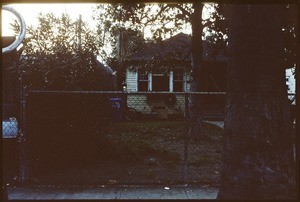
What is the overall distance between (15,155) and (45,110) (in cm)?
115

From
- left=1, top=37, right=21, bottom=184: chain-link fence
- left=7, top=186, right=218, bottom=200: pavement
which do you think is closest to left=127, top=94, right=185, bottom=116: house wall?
left=1, top=37, right=21, bottom=184: chain-link fence

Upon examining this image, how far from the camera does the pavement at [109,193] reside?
19.5ft

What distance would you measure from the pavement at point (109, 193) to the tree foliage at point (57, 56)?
2.37 m

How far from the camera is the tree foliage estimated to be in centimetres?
752

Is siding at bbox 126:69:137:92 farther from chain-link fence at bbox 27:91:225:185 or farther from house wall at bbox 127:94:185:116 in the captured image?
chain-link fence at bbox 27:91:225:185

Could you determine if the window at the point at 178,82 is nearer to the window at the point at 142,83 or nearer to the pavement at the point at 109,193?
the window at the point at 142,83

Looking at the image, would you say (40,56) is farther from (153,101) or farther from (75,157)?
(153,101)

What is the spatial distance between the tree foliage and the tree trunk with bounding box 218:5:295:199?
4359 millimetres

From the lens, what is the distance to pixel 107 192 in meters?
6.21

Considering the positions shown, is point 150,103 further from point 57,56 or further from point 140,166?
point 57,56

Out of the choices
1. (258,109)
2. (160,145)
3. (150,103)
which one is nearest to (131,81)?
(150,103)

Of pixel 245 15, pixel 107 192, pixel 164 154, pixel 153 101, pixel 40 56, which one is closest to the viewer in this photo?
pixel 245 15

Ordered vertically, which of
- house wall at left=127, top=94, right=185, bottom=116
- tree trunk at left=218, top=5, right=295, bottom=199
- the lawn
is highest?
tree trunk at left=218, top=5, right=295, bottom=199

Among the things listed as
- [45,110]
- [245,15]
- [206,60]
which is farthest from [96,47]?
[206,60]
